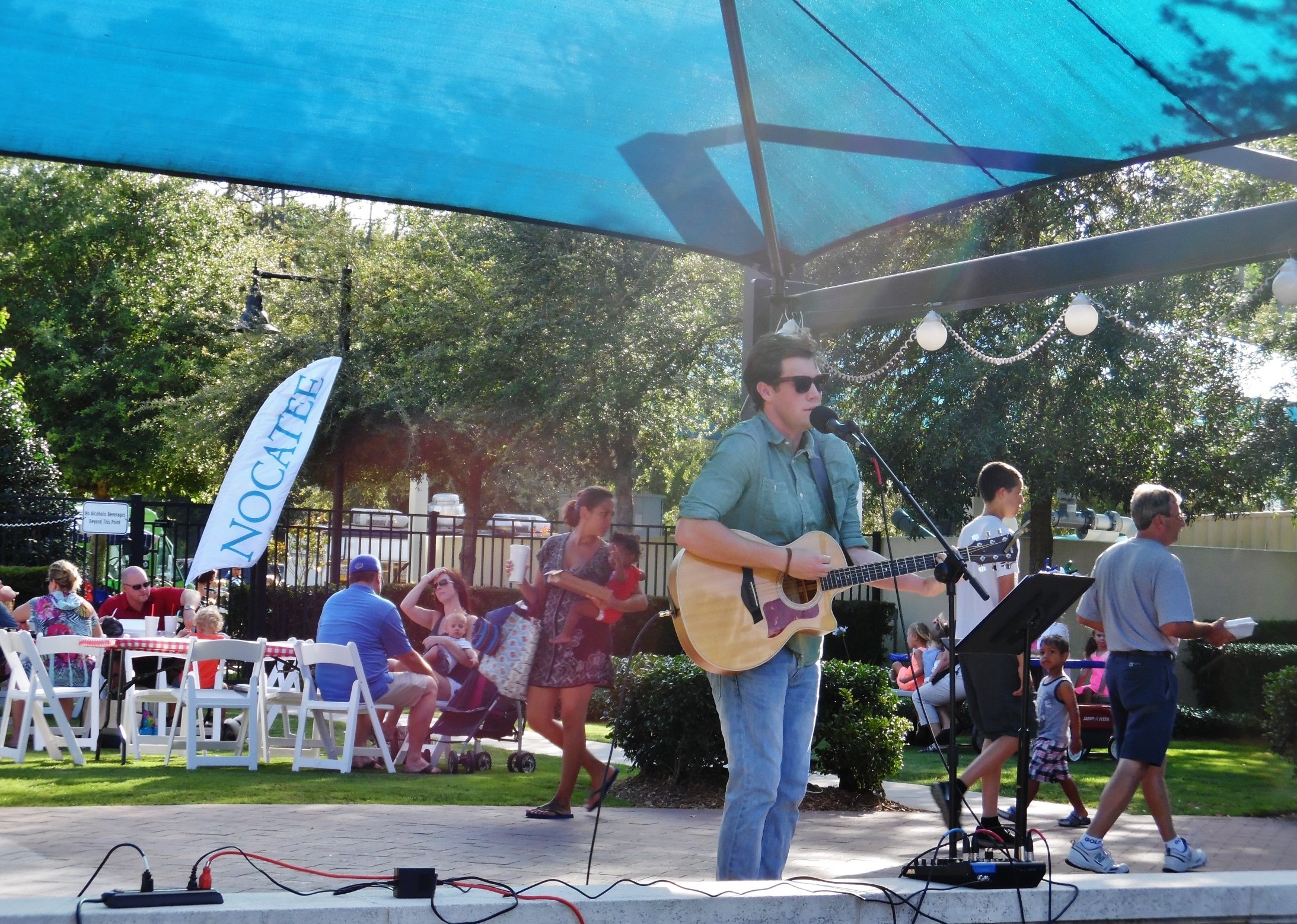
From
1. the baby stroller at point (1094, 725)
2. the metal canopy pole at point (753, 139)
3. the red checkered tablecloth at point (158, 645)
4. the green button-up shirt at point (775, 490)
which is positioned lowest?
the baby stroller at point (1094, 725)

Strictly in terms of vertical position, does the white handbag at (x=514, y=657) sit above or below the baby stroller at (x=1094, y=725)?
above

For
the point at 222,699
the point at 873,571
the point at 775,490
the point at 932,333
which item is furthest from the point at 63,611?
the point at 873,571

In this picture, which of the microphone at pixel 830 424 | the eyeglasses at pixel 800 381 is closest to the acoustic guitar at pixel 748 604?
the microphone at pixel 830 424

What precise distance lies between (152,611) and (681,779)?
22.0ft

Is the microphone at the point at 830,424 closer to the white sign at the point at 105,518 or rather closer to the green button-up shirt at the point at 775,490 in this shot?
the green button-up shirt at the point at 775,490

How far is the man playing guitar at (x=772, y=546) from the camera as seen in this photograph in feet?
13.3

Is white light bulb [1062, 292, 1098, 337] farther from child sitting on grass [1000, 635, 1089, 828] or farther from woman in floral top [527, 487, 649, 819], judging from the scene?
woman in floral top [527, 487, 649, 819]

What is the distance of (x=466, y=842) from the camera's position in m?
6.36

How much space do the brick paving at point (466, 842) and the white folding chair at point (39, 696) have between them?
7.33 ft

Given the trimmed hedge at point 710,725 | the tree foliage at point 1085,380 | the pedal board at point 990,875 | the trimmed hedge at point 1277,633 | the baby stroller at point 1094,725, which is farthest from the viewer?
the trimmed hedge at point 1277,633

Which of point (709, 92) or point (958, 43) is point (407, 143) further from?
point (958, 43)

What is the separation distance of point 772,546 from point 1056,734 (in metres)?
4.41

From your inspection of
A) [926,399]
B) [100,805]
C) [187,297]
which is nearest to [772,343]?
[100,805]

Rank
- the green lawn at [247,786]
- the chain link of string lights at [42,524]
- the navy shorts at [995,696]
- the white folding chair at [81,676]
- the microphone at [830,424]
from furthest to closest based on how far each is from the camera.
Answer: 1. the chain link of string lights at [42,524]
2. the white folding chair at [81,676]
3. the green lawn at [247,786]
4. the navy shorts at [995,696]
5. the microphone at [830,424]
